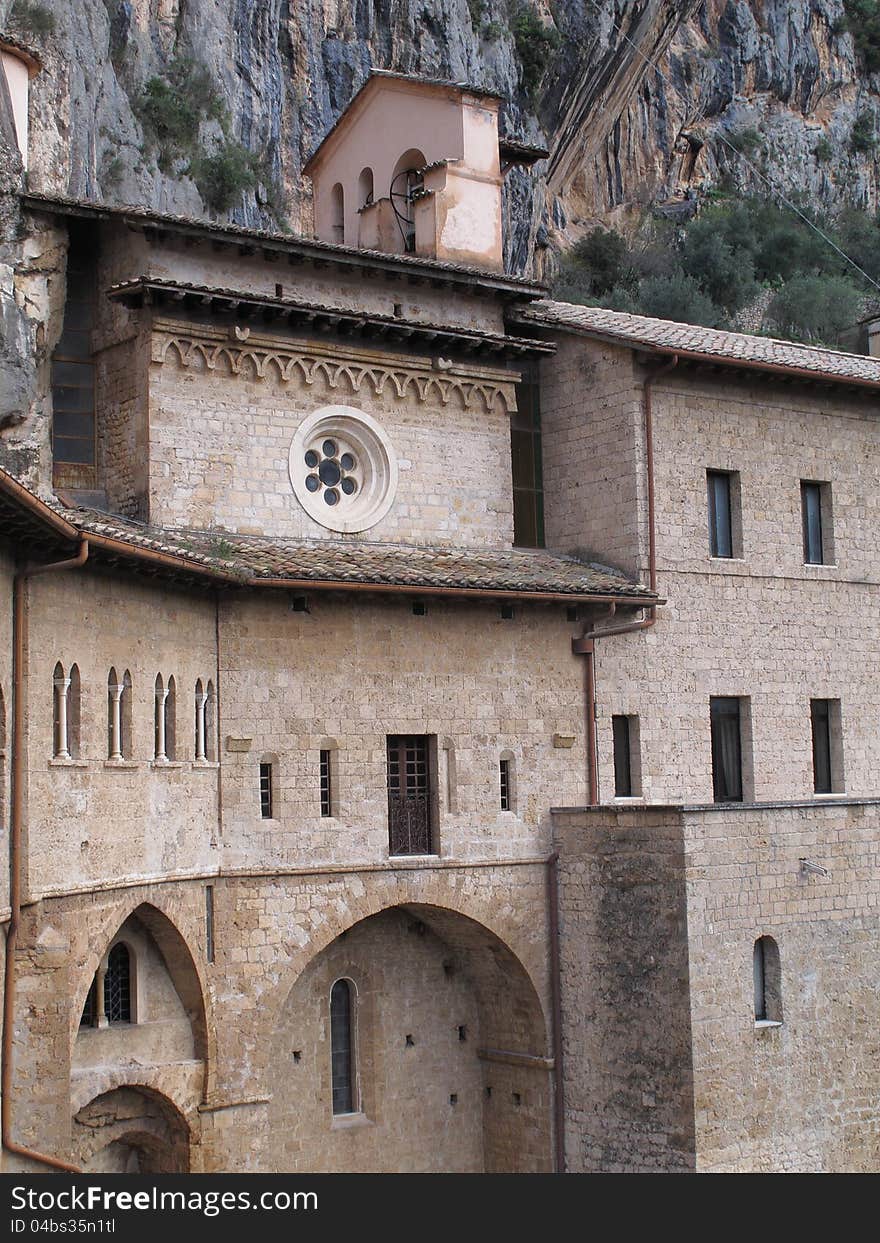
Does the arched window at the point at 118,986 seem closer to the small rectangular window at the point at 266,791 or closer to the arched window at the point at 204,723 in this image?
the arched window at the point at 204,723

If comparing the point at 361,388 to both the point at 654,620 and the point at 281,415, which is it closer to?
the point at 281,415

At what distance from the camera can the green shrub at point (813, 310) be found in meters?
60.3

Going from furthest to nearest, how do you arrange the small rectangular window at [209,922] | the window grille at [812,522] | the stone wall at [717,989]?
1. the window grille at [812,522]
2. the stone wall at [717,989]
3. the small rectangular window at [209,922]

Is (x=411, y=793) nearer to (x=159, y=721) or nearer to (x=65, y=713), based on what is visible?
(x=159, y=721)

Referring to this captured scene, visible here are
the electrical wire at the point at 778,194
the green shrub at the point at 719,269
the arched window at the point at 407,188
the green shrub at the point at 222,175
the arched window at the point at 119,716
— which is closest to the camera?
the arched window at the point at 119,716

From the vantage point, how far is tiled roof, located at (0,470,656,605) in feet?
63.6

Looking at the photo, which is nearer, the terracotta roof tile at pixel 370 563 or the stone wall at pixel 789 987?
the terracotta roof tile at pixel 370 563

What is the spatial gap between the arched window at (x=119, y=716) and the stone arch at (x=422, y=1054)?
15.9 ft

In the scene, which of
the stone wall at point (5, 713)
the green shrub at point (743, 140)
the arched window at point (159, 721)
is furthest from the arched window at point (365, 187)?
the green shrub at point (743, 140)

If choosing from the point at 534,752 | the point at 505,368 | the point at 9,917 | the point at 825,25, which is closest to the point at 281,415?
the point at 505,368

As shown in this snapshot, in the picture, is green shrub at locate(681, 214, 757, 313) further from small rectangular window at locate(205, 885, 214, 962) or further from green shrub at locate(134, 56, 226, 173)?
small rectangular window at locate(205, 885, 214, 962)

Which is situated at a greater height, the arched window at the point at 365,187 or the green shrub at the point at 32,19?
the green shrub at the point at 32,19

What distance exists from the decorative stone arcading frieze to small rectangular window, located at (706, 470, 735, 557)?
325 centimetres

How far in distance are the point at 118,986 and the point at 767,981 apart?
8.39 meters
